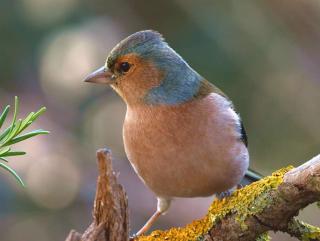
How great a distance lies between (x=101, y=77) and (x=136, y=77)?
0.77ft

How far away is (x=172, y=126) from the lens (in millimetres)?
4367

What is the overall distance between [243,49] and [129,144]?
89.6 inches

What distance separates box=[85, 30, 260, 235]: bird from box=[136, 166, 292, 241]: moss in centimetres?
68

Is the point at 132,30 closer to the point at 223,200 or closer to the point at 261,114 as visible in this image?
the point at 261,114

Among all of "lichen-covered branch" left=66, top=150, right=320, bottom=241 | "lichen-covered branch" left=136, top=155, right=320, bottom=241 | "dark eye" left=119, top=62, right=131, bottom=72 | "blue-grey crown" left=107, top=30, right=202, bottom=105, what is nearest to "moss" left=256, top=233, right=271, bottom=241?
"lichen-covered branch" left=66, top=150, right=320, bottom=241

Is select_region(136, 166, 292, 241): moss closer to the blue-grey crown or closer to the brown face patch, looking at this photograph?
the blue-grey crown

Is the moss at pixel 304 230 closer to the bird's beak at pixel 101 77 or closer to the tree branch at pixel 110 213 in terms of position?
the tree branch at pixel 110 213

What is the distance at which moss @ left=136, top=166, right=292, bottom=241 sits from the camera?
3.21 meters

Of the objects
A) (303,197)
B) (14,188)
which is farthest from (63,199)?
(303,197)

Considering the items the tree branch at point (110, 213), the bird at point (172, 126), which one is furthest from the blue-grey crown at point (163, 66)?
the tree branch at point (110, 213)

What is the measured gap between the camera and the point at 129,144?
4.50 metres

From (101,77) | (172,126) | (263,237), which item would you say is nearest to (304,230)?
(263,237)

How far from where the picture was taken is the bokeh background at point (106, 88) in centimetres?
616

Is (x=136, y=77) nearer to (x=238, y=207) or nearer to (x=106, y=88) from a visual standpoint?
(x=238, y=207)
